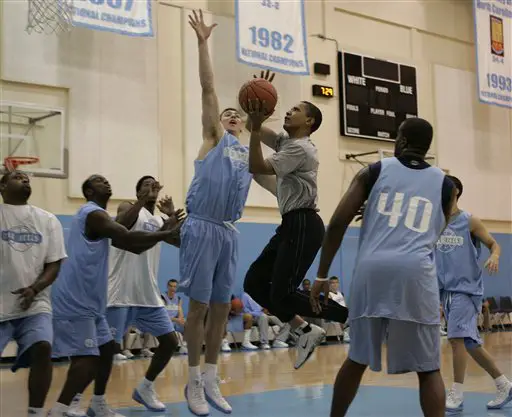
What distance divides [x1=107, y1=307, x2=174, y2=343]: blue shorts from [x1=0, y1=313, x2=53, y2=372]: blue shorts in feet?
4.30

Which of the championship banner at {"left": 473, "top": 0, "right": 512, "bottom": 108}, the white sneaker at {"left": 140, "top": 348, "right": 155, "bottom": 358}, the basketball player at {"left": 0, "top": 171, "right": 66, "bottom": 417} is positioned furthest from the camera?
the championship banner at {"left": 473, "top": 0, "right": 512, "bottom": 108}

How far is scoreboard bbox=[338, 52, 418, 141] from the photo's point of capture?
16844 mm

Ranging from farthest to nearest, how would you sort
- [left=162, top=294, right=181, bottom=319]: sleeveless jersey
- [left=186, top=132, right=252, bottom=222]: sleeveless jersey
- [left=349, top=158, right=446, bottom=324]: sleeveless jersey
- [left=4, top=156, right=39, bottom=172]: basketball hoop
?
[left=162, top=294, right=181, bottom=319]: sleeveless jersey, [left=4, top=156, right=39, bottom=172]: basketball hoop, [left=186, top=132, right=252, bottom=222]: sleeveless jersey, [left=349, top=158, right=446, bottom=324]: sleeveless jersey

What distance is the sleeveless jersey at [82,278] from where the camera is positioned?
18.4ft

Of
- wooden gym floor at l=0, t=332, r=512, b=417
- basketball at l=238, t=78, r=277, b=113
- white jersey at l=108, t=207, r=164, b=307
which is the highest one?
basketball at l=238, t=78, r=277, b=113

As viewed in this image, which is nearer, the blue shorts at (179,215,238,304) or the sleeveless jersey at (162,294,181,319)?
the blue shorts at (179,215,238,304)

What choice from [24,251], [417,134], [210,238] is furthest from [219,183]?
[417,134]

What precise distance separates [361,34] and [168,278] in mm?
7698

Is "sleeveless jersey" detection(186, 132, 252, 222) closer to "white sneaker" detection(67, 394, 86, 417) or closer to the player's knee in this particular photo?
the player's knee

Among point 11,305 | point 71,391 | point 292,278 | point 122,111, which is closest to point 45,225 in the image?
point 11,305

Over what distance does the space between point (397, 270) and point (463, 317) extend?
289 cm

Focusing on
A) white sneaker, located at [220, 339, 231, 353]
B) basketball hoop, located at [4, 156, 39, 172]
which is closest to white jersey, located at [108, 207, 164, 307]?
basketball hoop, located at [4, 156, 39, 172]

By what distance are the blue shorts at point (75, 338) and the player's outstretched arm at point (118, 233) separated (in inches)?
24.6

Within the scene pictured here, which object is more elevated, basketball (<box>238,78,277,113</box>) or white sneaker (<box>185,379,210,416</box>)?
basketball (<box>238,78,277,113</box>)
